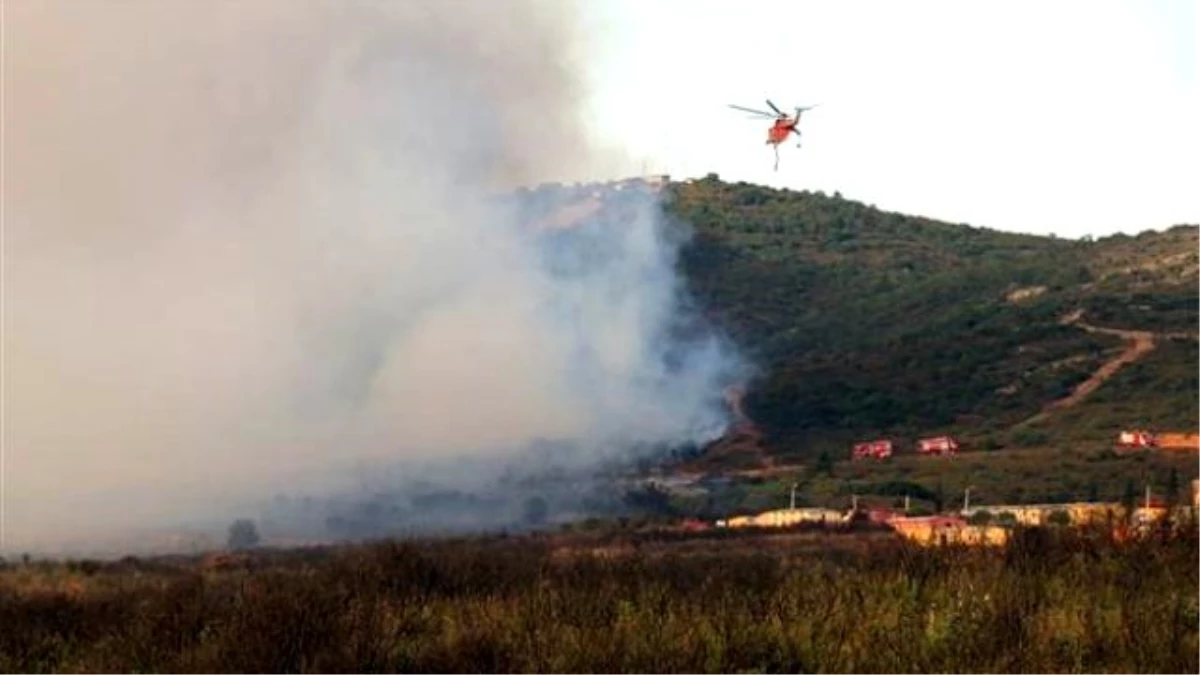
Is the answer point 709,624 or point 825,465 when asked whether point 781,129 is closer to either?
point 709,624

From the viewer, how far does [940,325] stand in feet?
381

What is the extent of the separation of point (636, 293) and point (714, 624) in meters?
70.7

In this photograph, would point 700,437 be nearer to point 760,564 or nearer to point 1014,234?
point 760,564

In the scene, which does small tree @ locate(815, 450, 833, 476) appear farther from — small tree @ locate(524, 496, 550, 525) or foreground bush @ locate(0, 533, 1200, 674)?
foreground bush @ locate(0, 533, 1200, 674)

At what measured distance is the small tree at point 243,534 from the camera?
6250 cm

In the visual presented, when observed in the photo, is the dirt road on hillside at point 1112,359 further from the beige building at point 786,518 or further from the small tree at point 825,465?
the beige building at point 786,518

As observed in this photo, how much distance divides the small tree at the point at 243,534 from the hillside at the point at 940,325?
3845cm

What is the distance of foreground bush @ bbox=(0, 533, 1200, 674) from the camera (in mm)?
12570

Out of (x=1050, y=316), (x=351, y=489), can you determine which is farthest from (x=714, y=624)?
(x=1050, y=316)

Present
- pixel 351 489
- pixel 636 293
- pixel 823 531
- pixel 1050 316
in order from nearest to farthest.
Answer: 1. pixel 823 531
2. pixel 351 489
3. pixel 636 293
4. pixel 1050 316

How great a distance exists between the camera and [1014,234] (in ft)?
566

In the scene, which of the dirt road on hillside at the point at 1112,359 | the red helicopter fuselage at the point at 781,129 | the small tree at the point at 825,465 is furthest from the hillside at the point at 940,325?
the red helicopter fuselage at the point at 781,129

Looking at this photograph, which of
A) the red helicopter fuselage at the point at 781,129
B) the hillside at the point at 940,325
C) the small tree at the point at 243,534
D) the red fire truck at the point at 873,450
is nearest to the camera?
the red helicopter fuselage at the point at 781,129

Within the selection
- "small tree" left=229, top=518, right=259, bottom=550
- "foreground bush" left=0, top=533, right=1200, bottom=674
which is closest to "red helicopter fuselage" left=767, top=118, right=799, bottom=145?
"foreground bush" left=0, top=533, right=1200, bottom=674
